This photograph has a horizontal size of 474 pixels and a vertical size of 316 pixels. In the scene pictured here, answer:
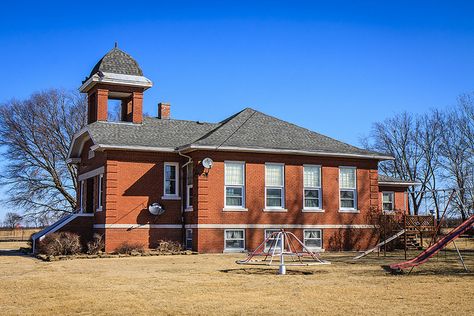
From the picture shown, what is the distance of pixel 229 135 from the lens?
2808cm

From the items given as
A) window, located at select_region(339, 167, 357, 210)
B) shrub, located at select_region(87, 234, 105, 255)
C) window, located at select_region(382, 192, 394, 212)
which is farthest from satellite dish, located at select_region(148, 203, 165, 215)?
window, located at select_region(382, 192, 394, 212)

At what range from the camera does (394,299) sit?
11531mm

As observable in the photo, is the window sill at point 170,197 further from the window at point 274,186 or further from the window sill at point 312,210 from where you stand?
the window sill at point 312,210

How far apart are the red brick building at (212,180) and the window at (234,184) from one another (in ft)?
0.15

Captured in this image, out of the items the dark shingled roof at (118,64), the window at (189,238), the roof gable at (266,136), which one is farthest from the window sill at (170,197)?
the dark shingled roof at (118,64)

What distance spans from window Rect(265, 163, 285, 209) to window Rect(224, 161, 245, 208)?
1.29 metres

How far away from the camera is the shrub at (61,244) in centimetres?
2452

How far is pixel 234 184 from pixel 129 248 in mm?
5562

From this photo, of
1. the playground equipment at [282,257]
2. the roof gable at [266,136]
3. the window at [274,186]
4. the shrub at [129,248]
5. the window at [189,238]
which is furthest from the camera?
the window at [274,186]

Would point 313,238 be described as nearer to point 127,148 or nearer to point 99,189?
point 127,148

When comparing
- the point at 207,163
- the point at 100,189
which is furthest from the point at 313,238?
the point at 100,189

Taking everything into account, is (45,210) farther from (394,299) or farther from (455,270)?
(394,299)

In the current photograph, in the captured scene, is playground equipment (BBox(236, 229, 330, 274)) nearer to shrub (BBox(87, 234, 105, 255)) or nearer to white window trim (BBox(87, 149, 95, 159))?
shrub (BBox(87, 234, 105, 255))

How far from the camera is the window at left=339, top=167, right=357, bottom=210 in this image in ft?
98.0
